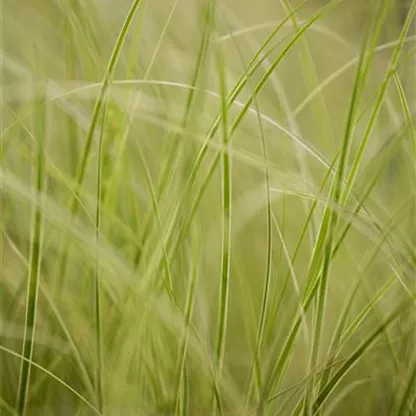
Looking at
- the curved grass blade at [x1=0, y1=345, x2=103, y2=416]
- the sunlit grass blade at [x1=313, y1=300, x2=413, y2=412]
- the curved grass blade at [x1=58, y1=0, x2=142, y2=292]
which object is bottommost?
the curved grass blade at [x1=0, y1=345, x2=103, y2=416]

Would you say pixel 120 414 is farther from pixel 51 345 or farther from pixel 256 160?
pixel 256 160

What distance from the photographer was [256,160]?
16.2 inches

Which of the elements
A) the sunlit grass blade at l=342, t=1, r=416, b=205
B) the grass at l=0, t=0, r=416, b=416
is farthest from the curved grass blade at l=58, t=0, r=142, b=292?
the sunlit grass blade at l=342, t=1, r=416, b=205

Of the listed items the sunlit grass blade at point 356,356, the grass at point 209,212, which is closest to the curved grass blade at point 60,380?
the grass at point 209,212

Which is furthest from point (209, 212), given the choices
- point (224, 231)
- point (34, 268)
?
point (34, 268)

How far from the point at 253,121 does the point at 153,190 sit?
0.08m

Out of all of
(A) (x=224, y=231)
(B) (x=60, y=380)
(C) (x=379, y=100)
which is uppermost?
(C) (x=379, y=100)

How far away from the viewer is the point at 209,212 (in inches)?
16.0

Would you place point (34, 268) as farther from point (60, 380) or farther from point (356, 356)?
point (356, 356)

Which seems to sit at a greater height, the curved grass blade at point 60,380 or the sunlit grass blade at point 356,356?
the sunlit grass blade at point 356,356

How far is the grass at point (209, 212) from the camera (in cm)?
40

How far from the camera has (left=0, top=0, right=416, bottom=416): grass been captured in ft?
1.30

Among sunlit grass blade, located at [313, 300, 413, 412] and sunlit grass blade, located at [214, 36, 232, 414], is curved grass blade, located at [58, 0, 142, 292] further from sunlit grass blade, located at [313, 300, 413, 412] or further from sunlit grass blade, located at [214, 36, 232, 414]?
sunlit grass blade, located at [313, 300, 413, 412]

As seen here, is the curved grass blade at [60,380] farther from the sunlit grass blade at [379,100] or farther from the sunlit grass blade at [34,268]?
the sunlit grass blade at [379,100]
